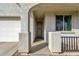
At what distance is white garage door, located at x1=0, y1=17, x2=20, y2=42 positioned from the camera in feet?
35.8

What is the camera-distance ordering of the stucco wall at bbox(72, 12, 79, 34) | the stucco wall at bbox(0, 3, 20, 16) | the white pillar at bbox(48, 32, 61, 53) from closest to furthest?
the white pillar at bbox(48, 32, 61, 53) < the stucco wall at bbox(72, 12, 79, 34) < the stucco wall at bbox(0, 3, 20, 16)

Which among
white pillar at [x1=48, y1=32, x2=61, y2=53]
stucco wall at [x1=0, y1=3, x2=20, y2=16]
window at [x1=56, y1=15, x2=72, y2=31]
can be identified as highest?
stucco wall at [x1=0, y1=3, x2=20, y2=16]

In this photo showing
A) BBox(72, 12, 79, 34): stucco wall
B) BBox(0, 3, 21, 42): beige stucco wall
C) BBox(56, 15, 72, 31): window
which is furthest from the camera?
BBox(0, 3, 21, 42): beige stucco wall

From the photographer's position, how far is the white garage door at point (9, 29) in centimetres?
1091

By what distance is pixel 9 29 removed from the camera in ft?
36.1

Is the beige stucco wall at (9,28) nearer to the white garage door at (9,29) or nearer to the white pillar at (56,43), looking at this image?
the white garage door at (9,29)

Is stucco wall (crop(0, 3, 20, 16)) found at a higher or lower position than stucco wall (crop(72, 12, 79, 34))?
higher

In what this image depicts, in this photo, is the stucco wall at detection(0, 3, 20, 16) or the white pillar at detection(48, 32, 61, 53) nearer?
the white pillar at detection(48, 32, 61, 53)

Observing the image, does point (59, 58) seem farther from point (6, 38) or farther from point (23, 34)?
point (6, 38)

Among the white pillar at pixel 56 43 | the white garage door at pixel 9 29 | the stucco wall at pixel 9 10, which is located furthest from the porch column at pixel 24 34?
the white garage door at pixel 9 29

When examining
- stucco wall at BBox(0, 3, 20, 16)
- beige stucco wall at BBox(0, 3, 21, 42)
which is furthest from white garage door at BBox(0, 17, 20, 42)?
stucco wall at BBox(0, 3, 20, 16)

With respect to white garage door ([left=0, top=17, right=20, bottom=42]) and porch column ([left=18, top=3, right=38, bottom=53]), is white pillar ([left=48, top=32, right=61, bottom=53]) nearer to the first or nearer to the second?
porch column ([left=18, top=3, right=38, bottom=53])

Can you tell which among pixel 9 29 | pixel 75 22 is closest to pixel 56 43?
pixel 75 22

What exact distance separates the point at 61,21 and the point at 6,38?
15.7 feet
